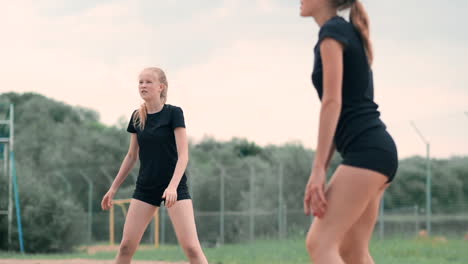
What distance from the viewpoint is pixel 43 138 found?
4500 centimetres

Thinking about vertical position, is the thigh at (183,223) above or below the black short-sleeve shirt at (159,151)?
below

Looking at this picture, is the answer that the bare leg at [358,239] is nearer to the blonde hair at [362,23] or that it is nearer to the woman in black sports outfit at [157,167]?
the blonde hair at [362,23]

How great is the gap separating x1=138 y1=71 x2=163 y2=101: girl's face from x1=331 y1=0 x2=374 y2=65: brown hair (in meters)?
2.68

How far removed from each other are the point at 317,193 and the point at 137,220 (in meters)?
2.79

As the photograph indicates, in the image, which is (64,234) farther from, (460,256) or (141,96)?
(141,96)

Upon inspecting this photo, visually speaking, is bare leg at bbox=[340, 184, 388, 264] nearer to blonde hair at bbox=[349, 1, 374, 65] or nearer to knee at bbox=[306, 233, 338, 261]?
knee at bbox=[306, 233, 338, 261]

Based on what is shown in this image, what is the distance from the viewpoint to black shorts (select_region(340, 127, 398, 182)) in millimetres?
3480

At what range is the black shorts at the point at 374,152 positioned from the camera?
11.4 ft

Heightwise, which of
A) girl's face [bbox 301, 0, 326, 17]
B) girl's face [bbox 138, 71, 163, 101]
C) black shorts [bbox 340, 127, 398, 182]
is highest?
girl's face [bbox 301, 0, 326, 17]

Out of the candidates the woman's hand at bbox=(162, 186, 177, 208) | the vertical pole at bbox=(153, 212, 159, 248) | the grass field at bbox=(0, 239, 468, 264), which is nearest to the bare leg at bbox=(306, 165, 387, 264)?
the woman's hand at bbox=(162, 186, 177, 208)

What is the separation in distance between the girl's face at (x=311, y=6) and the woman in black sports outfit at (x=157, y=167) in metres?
2.32

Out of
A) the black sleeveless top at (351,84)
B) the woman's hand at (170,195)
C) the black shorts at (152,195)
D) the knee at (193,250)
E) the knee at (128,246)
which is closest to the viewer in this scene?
the black sleeveless top at (351,84)

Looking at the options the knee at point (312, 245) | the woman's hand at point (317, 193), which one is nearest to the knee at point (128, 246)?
the knee at point (312, 245)

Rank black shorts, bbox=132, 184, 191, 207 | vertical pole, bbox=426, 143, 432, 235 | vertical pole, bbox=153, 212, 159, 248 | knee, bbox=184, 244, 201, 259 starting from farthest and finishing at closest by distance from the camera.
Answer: vertical pole, bbox=153, 212, 159, 248, vertical pole, bbox=426, 143, 432, 235, black shorts, bbox=132, 184, 191, 207, knee, bbox=184, 244, 201, 259
